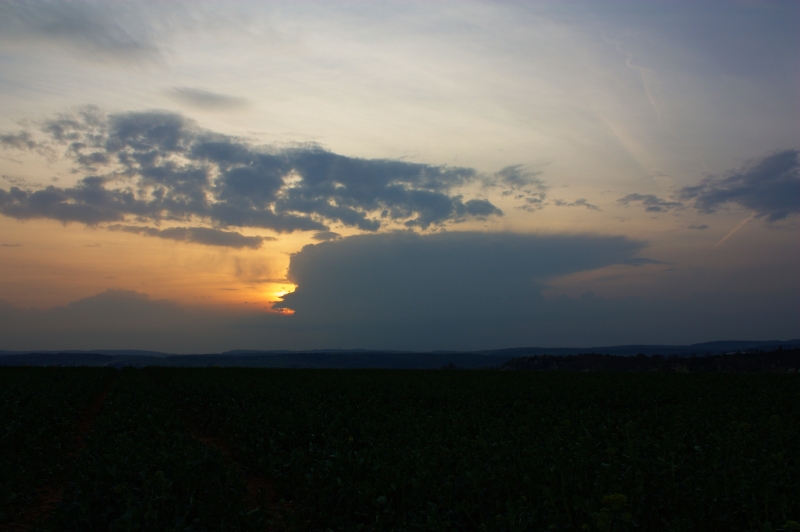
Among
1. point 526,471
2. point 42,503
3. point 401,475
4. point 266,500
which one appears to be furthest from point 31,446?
point 526,471

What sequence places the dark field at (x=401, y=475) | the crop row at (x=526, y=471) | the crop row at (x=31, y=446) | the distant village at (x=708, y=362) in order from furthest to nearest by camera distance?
the distant village at (x=708, y=362), the crop row at (x=31, y=446), the dark field at (x=401, y=475), the crop row at (x=526, y=471)

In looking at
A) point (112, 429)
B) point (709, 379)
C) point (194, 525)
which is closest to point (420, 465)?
point (194, 525)

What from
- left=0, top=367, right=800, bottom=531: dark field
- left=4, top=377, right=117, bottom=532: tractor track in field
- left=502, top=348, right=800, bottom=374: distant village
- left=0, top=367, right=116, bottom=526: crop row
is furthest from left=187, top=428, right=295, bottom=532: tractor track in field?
left=502, top=348, right=800, bottom=374: distant village

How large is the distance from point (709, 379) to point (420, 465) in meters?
32.0

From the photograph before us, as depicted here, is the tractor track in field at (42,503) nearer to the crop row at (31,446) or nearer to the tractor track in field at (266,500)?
the crop row at (31,446)

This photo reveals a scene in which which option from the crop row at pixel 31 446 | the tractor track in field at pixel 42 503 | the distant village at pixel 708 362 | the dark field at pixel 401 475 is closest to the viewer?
the dark field at pixel 401 475

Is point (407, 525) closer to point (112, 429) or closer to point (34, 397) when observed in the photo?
point (112, 429)

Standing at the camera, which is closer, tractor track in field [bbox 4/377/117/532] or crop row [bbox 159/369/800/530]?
crop row [bbox 159/369/800/530]

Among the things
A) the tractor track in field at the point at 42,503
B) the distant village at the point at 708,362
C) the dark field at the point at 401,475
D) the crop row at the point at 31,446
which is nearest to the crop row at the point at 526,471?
the dark field at the point at 401,475

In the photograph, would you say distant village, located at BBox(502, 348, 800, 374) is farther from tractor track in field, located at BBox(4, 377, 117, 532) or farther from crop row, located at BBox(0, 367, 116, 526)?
tractor track in field, located at BBox(4, 377, 117, 532)

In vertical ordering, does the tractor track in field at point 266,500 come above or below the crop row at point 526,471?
below

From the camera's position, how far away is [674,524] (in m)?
5.92

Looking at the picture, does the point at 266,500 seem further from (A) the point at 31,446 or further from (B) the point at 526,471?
(A) the point at 31,446

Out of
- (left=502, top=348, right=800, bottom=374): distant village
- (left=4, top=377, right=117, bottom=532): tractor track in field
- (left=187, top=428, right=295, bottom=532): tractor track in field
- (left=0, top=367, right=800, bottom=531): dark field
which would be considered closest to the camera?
(left=0, top=367, right=800, bottom=531): dark field
